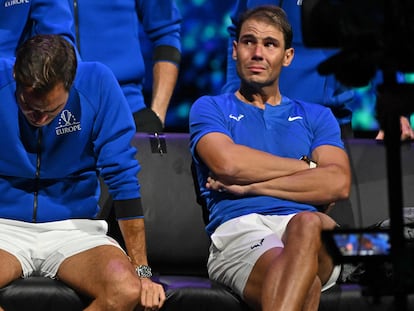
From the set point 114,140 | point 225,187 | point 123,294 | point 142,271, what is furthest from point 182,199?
point 123,294

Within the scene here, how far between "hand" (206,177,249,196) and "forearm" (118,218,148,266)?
12.2 inches

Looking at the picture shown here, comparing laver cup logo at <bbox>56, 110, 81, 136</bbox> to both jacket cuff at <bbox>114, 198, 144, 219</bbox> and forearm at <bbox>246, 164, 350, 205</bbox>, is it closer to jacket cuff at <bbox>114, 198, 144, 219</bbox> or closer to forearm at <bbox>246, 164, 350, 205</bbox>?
jacket cuff at <bbox>114, 198, 144, 219</bbox>

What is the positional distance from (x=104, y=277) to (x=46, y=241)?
37 cm

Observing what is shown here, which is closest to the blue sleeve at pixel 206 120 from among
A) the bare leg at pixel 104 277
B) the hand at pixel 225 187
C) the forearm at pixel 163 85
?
the hand at pixel 225 187

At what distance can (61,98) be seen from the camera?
10.2 feet

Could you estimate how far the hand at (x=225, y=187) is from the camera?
330 cm

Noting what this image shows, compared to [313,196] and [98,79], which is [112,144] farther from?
[313,196]

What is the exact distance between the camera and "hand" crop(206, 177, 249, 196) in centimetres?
330

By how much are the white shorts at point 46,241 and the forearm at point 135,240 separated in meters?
0.05

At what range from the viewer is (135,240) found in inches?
126

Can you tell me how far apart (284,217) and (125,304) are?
0.72 meters

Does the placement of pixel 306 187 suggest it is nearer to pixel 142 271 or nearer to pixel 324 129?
pixel 324 129

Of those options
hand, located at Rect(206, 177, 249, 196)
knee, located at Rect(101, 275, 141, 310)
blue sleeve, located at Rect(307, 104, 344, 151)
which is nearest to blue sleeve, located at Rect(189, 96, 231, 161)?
hand, located at Rect(206, 177, 249, 196)

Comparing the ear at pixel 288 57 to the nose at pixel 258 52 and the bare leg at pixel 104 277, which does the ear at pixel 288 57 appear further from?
the bare leg at pixel 104 277
